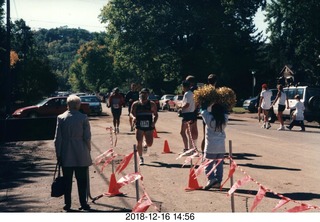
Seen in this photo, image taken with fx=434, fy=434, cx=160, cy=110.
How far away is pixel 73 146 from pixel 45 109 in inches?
856

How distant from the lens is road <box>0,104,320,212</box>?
687cm

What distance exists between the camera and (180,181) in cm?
867

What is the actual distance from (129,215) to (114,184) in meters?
2.41

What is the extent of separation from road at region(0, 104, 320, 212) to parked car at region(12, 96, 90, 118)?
12.2 meters

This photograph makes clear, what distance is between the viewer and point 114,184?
304 inches

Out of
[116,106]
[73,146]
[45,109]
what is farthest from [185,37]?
[73,146]

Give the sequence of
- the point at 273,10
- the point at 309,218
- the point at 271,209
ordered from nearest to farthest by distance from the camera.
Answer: the point at 309,218, the point at 271,209, the point at 273,10

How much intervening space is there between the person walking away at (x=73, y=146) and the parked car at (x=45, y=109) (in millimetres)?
20719

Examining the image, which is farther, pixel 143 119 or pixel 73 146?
pixel 143 119

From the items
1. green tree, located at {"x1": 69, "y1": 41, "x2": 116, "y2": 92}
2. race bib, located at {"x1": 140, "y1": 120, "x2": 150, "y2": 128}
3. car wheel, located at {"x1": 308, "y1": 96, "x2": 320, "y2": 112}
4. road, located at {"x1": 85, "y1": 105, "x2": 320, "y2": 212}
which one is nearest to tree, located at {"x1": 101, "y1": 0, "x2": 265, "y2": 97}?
car wheel, located at {"x1": 308, "y1": 96, "x2": 320, "y2": 112}

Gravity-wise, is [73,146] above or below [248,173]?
above

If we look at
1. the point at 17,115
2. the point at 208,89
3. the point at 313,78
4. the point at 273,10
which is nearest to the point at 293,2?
the point at 313,78

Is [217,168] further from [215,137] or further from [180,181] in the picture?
[180,181]

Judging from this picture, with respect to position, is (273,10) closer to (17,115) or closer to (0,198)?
(17,115)
